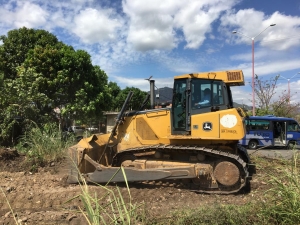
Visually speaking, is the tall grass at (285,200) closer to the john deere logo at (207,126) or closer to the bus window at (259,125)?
the john deere logo at (207,126)

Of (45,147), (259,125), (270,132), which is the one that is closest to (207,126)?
(45,147)

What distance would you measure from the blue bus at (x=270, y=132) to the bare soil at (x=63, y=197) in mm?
14349

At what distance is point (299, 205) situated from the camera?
3232mm

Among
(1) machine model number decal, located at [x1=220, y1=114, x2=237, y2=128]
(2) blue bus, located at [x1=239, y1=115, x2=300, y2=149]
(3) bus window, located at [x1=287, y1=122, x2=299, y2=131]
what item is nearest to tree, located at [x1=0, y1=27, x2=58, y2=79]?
(1) machine model number decal, located at [x1=220, y1=114, x2=237, y2=128]

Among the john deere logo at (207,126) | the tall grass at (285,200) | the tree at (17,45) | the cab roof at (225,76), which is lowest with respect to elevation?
the tall grass at (285,200)

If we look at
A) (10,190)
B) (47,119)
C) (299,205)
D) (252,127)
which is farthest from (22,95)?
(252,127)

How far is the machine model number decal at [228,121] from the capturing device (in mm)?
6880

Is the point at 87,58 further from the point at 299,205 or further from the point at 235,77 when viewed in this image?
the point at 299,205

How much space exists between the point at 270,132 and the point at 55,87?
1499cm

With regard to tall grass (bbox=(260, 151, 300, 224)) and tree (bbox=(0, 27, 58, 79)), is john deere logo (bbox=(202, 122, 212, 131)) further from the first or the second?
tree (bbox=(0, 27, 58, 79))

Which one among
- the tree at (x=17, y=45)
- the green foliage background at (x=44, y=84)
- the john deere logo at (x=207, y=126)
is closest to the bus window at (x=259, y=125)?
the green foliage background at (x=44, y=84)

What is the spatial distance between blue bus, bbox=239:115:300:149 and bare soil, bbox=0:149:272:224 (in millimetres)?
14349

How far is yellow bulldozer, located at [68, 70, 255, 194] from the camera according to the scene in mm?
6949

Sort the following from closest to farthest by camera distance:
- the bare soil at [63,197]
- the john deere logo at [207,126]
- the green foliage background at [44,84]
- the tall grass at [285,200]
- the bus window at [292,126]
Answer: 1. the tall grass at [285,200]
2. the bare soil at [63,197]
3. the john deere logo at [207,126]
4. the green foliage background at [44,84]
5. the bus window at [292,126]
